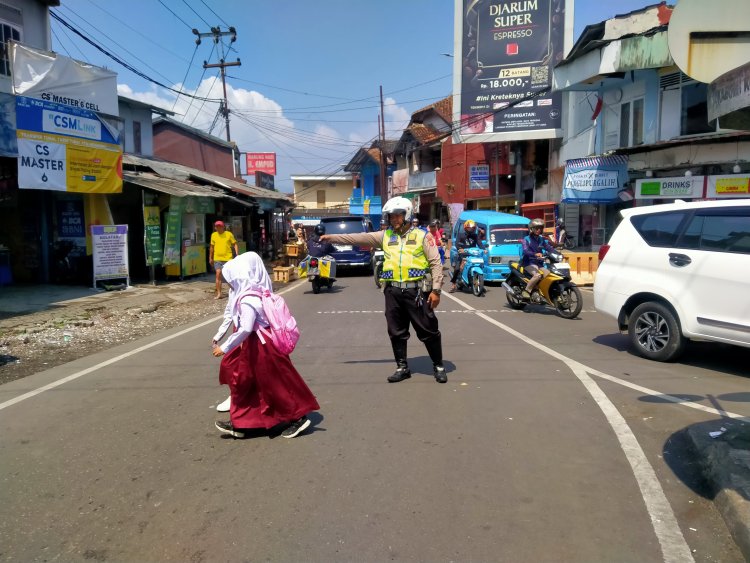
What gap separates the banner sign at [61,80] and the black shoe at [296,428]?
10645 mm

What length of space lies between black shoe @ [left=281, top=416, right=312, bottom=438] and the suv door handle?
4.77 meters

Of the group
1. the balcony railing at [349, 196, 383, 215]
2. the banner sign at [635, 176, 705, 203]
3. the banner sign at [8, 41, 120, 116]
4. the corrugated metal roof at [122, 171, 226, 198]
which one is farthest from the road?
the balcony railing at [349, 196, 383, 215]

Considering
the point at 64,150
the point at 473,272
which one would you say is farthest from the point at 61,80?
the point at 473,272

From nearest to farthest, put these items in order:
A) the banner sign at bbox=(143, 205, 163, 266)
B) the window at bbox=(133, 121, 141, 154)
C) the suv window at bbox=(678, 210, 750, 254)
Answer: the suv window at bbox=(678, 210, 750, 254)
the banner sign at bbox=(143, 205, 163, 266)
the window at bbox=(133, 121, 141, 154)

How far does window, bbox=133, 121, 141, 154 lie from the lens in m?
21.7

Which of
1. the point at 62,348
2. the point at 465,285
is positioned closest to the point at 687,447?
the point at 62,348

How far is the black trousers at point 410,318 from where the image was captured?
19.6ft

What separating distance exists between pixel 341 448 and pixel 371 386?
1.69 meters

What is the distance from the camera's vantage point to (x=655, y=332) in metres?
7.04

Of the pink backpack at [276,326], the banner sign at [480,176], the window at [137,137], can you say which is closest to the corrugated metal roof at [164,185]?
the window at [137,137]

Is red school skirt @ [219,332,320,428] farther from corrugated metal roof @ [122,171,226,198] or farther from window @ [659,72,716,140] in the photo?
window @ [659,72,716,140]

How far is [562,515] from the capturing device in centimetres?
329

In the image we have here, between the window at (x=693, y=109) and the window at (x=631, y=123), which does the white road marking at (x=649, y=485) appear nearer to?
the window at (x=693, y=109)

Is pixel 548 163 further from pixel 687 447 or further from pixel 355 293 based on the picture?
pixel 687 447
